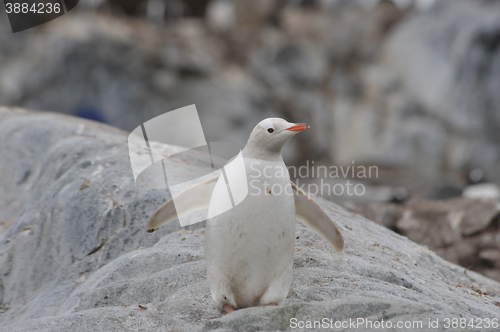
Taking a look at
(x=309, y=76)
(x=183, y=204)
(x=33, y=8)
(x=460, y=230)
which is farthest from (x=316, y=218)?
(x=33, y=8)

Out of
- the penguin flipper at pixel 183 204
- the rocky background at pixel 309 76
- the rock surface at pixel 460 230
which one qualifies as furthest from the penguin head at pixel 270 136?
the rocky background at pixel 309 76

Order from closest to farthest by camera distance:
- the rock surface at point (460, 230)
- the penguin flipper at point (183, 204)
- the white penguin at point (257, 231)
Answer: the white penguin at point (257, 231), the penguin flipper at point (183, 204), the rock surface at point (460, 230)

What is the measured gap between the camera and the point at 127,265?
362 centimetres

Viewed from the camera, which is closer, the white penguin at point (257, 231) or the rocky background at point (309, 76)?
the white penguin at point (257, 231)

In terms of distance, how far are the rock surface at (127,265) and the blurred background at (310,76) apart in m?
12.1

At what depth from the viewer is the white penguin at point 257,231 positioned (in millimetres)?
2680

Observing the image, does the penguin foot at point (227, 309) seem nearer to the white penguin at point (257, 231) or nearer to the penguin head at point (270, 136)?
the white penguin at point (257, 231)

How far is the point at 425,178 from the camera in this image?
65.5 feet

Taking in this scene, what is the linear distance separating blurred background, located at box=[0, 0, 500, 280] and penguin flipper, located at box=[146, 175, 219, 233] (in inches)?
535

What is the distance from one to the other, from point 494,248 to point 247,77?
48.2 ft

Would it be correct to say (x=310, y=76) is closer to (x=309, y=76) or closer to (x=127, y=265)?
(x=309, y=76)

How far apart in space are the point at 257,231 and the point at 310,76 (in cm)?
1904

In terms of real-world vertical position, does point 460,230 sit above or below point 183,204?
below

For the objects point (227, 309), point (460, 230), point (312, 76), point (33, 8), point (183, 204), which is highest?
point (183, 204)
